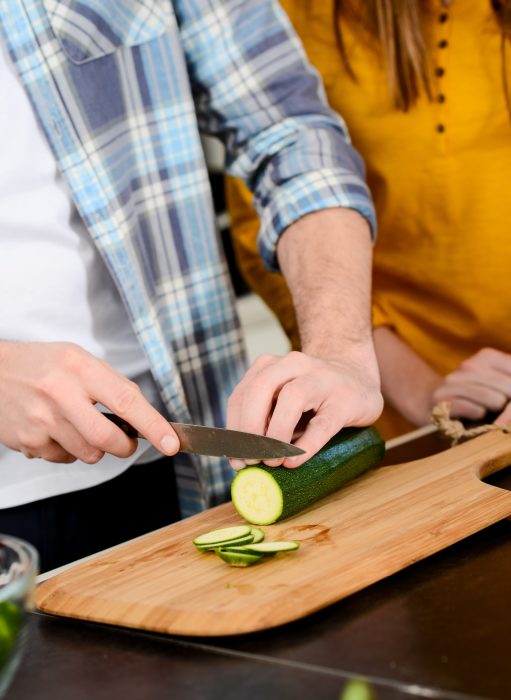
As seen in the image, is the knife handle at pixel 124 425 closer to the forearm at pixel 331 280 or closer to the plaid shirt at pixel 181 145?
the plaid shirt at pixel 181 145

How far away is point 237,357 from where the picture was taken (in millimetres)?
1894

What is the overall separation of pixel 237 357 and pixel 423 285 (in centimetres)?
56

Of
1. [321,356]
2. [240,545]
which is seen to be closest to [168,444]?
[240,545]

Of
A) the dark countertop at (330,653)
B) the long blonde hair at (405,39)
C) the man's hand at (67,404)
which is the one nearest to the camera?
the dark countertop at (330,653)

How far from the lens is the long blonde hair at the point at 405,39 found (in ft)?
6.80

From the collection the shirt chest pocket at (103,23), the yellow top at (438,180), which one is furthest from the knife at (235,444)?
the yellow top at (438,180)

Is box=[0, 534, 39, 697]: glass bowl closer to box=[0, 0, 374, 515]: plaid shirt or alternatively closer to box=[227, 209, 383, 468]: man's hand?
box=[227, 209, 383, 468]: man's hand

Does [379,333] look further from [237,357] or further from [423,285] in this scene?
[237,357]

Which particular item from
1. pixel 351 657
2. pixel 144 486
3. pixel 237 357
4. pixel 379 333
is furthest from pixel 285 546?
pixel 379 333

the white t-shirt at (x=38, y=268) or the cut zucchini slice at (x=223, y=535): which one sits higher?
the white t-shirt at (x=38, y=268)

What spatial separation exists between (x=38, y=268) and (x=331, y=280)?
0.49 m

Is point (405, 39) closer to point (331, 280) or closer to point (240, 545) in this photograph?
point (331, 280)

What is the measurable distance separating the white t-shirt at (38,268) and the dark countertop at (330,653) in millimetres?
449

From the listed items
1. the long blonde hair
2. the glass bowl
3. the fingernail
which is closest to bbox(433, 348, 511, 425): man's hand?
the long blonde hair
